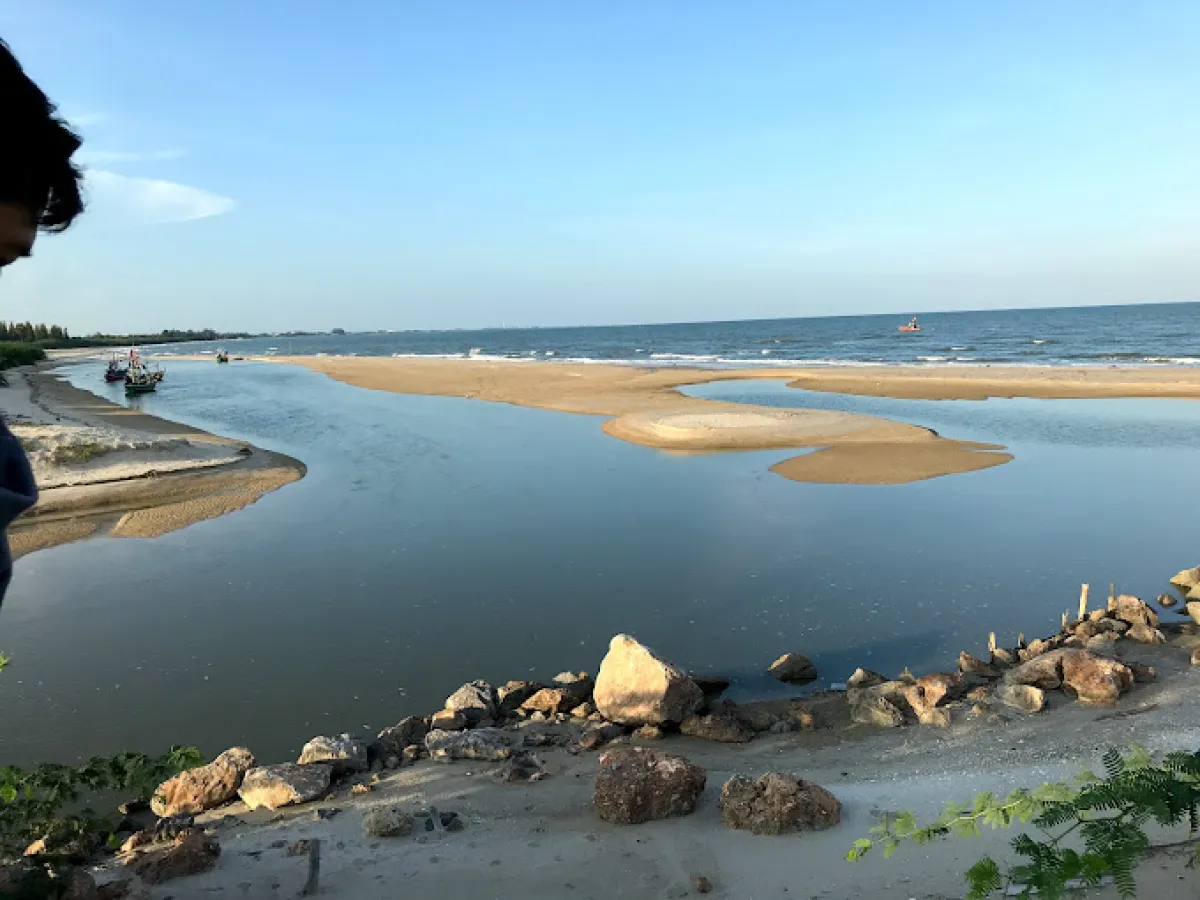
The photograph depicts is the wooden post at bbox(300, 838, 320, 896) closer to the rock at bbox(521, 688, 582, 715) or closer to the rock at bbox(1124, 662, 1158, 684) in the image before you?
the rock at bbox(521, 688, 582, 715)

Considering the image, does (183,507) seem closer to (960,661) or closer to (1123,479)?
(960,661)

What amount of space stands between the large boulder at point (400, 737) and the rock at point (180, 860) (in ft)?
6.61

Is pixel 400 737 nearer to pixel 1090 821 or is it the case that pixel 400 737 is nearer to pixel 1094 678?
pixel 1090 821

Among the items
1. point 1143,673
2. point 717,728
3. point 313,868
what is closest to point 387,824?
point 313,868

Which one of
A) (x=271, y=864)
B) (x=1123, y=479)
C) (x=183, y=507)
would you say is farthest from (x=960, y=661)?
(x=183, y=507)

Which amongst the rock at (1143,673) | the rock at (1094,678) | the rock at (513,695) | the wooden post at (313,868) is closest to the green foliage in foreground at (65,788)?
the wooden post at (313,868)

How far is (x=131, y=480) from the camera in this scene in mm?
19172

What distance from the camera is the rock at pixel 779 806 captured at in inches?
211

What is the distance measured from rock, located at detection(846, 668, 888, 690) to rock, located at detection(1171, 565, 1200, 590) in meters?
5.46

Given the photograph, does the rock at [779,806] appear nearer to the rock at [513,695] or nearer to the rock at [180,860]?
the rock at [513,695]

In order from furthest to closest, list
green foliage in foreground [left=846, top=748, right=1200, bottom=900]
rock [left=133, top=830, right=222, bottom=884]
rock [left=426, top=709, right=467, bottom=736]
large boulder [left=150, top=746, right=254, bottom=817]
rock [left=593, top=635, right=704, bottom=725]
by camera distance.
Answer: rock [left=593, top=635, right=704, bottom=725], rock [left=426, top=709, right=467, bottom=736], large boulder [left=150, top=746, right=254, bottom=817], rock [left=133, top=830, right=222, bottom=884], green foliage in foreground [left=846, top=748, right=1200, bottom=900]

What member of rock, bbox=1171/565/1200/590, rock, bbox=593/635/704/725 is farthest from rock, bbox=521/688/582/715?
rock, bbox=1171/565/1200/590

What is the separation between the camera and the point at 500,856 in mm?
5305

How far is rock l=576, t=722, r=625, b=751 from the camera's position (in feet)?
24.1
